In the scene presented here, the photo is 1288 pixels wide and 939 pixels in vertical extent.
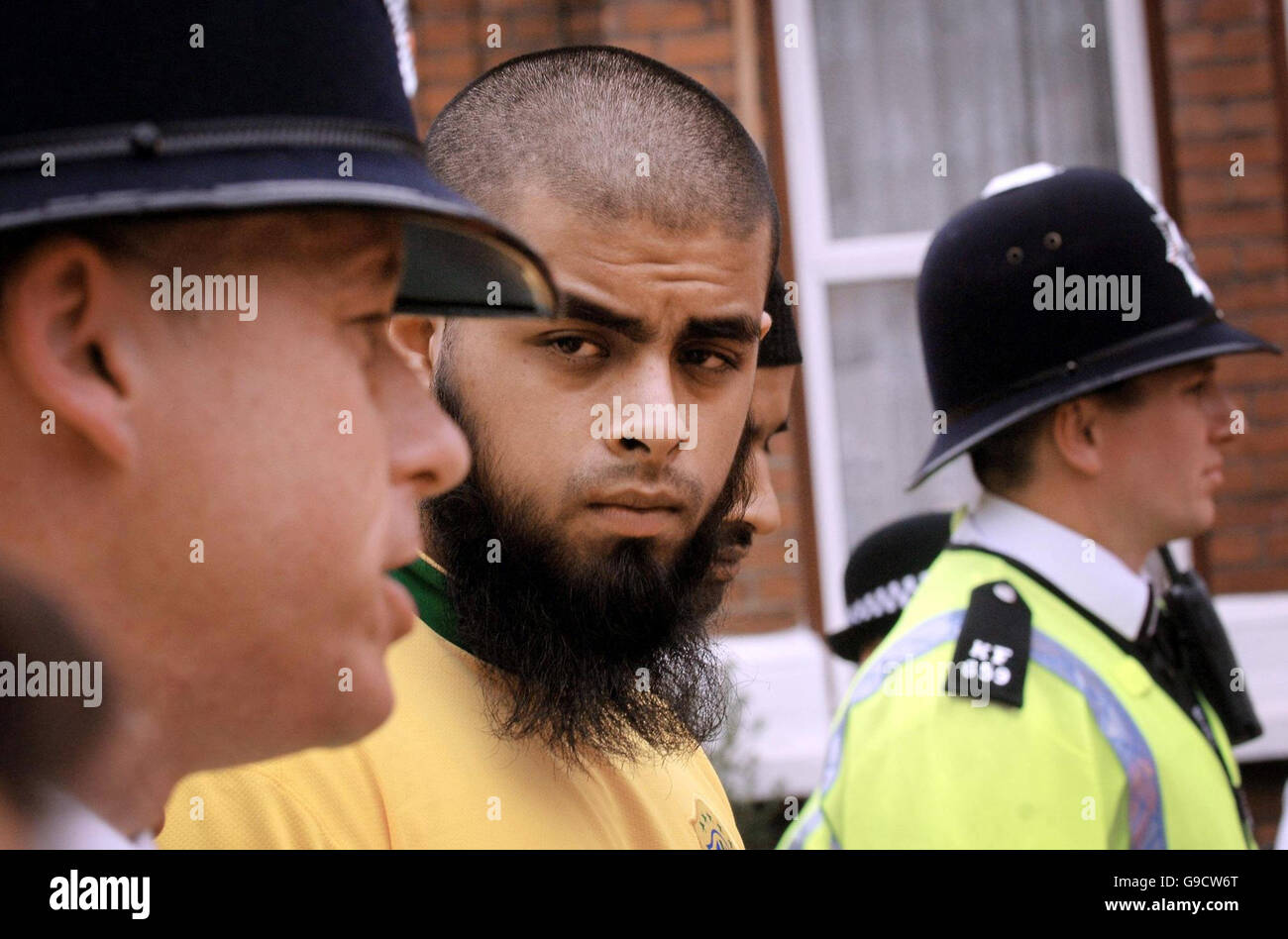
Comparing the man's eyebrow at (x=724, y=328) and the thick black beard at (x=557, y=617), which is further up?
the man's eyebrow at (x=724, y=328)

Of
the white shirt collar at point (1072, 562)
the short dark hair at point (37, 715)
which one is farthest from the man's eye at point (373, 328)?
the white shirt collar at point (1072, 562)

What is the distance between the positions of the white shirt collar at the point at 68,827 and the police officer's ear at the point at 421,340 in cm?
100

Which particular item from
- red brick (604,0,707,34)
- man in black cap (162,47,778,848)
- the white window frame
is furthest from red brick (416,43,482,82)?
man in black cap (162,47,778,848)

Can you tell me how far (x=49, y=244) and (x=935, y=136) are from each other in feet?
15.7

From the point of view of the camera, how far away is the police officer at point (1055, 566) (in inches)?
83.3

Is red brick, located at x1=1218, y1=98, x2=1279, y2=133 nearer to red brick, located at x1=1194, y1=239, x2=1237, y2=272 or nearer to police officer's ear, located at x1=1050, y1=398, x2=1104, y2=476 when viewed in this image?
red brick, located at x1=1194, y1=239, x2=1237, y2=272

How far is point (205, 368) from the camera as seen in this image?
0.85m

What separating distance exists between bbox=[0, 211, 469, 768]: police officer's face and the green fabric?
707mm

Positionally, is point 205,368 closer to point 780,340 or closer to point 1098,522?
point 780,340

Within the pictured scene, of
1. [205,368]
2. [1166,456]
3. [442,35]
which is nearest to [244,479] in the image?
[205,368]

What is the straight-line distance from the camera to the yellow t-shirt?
1305 mm

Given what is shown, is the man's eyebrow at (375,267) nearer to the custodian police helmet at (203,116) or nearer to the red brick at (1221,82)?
the custodian police helmet at (203,116)

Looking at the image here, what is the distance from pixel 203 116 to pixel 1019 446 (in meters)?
2.16
